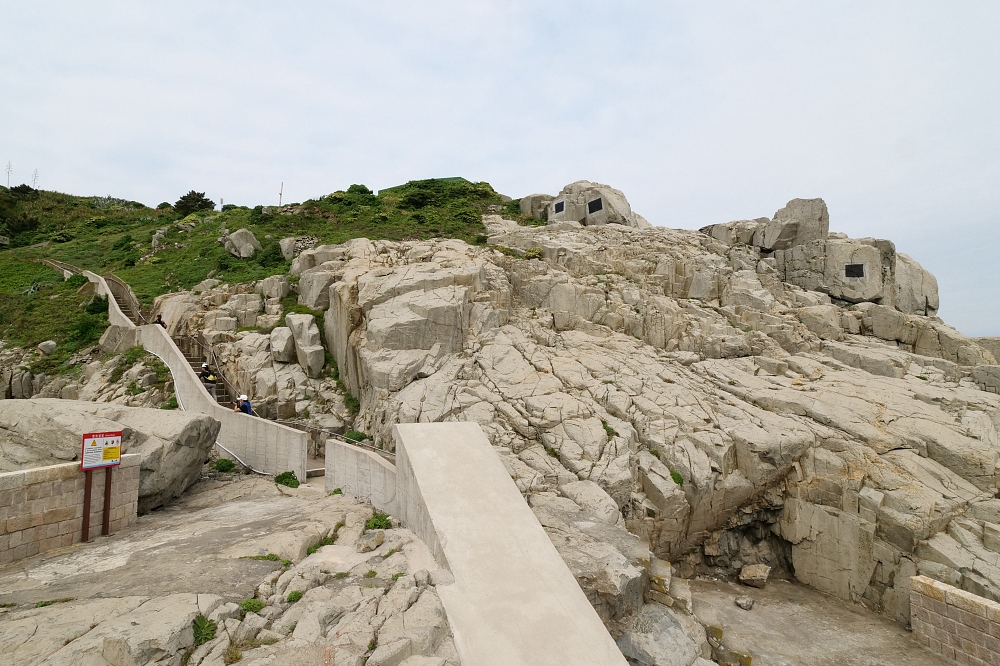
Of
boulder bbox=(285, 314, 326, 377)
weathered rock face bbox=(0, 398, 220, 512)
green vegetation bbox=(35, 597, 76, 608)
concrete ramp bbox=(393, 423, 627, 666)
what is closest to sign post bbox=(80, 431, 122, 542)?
weathered rock face bbox=(0, 398, 220, 512)

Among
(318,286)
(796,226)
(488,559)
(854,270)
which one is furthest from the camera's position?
(796,226)

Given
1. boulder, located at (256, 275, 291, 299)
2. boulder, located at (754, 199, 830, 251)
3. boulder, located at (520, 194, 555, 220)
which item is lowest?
boulder, located at (256, 275, 291, 299)

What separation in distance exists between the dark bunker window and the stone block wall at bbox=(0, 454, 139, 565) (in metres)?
33.2

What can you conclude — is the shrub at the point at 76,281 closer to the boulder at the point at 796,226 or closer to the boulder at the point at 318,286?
the boulder at the point at 318,286

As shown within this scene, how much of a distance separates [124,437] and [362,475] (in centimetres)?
609

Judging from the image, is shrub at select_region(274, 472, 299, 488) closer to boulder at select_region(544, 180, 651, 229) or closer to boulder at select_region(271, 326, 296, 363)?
boulder at select_region(271, 326, 296, 363)

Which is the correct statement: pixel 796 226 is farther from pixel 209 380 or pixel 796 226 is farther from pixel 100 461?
pixel 100 461

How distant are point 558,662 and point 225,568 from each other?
5.69 metres

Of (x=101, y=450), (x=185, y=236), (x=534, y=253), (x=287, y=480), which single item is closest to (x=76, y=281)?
(x=185, y=236)

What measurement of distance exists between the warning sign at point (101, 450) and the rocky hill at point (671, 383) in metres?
7.30

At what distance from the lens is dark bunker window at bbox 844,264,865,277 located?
84.7 ft

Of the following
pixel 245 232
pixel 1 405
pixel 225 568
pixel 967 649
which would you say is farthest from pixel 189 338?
pixel 967 649

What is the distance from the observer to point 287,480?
14.3 meters

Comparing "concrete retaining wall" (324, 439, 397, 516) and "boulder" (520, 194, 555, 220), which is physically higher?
"boulder" (520, 194, 555, 220)
